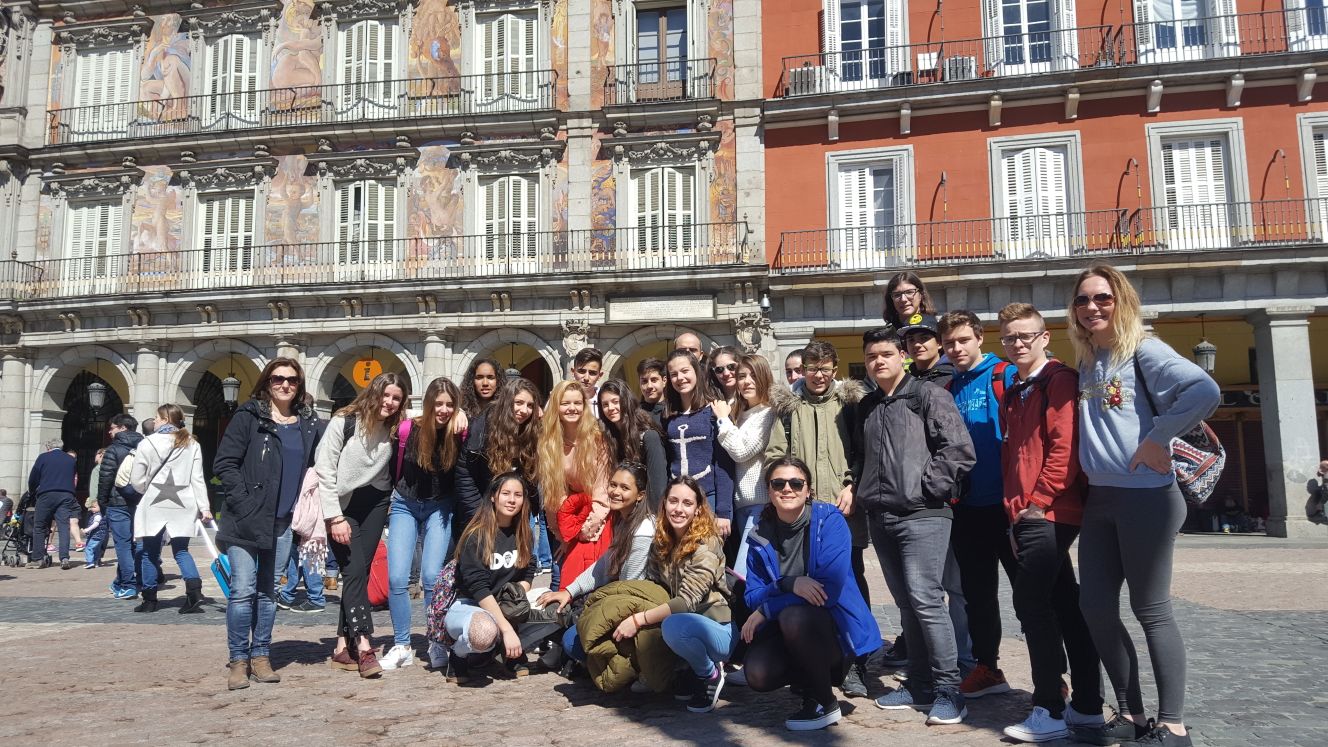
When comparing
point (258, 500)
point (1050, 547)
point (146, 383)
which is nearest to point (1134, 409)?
point (1050, 547)

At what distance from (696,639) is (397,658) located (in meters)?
2.27

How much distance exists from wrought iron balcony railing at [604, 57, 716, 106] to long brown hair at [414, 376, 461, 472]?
1418 centimetres

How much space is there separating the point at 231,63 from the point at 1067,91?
60.0 feet

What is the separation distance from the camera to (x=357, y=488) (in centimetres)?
564

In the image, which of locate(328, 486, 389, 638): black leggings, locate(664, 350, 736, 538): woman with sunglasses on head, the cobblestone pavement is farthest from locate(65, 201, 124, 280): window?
locate(664, 350, 736, 538): woman with sunglasses on head

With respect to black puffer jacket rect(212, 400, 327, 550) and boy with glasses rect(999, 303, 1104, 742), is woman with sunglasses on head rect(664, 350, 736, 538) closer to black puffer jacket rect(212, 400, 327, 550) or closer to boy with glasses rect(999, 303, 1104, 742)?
boy with glasses rect(999, 303, 1104, 742)

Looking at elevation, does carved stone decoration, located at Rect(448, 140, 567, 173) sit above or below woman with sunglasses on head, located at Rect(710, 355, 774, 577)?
above

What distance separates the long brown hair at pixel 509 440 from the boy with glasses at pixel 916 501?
88.4 inches

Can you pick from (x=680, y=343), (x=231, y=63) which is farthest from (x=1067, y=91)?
(x=231, y=63)

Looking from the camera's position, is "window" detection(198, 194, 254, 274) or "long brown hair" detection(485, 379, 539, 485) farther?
"window" detection(198, 194, 254, 274)

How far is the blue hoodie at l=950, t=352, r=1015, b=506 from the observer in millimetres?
4527

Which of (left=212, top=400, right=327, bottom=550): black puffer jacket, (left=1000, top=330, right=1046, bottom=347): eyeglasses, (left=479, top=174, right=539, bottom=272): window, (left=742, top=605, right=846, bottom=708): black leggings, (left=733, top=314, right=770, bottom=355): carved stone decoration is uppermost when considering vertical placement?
(left=479, top=174, right=539, bottom=272): window

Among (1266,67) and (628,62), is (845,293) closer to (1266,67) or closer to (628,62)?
(628,62)

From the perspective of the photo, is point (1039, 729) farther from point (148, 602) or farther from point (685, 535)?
point (148, 602)
